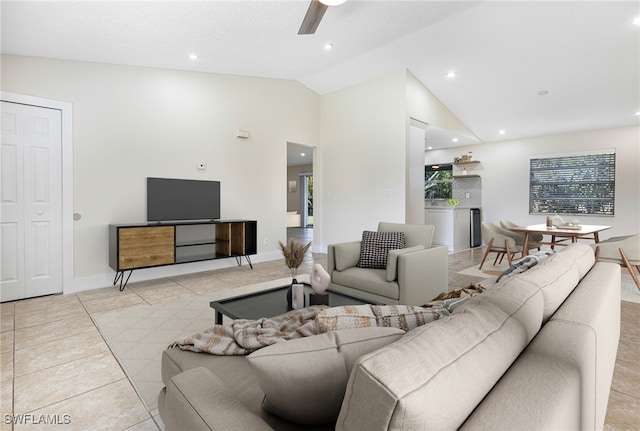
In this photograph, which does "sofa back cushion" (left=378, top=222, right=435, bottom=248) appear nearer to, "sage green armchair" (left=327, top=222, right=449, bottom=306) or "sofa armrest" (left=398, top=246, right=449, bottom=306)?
"sage green armchair" (left=327, top=222, right=449, bottom=306)

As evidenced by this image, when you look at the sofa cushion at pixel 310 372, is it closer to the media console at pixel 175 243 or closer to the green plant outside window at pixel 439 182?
the media console at pixel 175 243

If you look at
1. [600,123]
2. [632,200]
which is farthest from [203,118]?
[632,200]

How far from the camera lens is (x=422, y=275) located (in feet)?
9.57

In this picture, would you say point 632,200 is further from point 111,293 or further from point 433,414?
point 111,293

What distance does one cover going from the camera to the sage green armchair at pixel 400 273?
277cm

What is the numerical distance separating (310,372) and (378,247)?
8.48ft

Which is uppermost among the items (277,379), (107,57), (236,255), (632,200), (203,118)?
(107,57)

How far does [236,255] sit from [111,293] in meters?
1.61

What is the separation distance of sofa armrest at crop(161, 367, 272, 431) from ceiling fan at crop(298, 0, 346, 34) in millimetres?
2705

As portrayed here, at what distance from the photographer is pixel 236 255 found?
4820mm

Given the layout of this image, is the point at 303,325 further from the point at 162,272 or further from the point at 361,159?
the point at 361,159

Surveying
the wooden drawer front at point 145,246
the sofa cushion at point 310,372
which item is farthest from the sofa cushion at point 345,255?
the sofa cushion at point 310,372

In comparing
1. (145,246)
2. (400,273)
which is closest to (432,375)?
(400,273)

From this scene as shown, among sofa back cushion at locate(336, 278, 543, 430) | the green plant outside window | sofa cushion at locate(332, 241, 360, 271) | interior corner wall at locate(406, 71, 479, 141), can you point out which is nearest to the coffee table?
sofa cushion at locate(332, 241, 360, 271)
